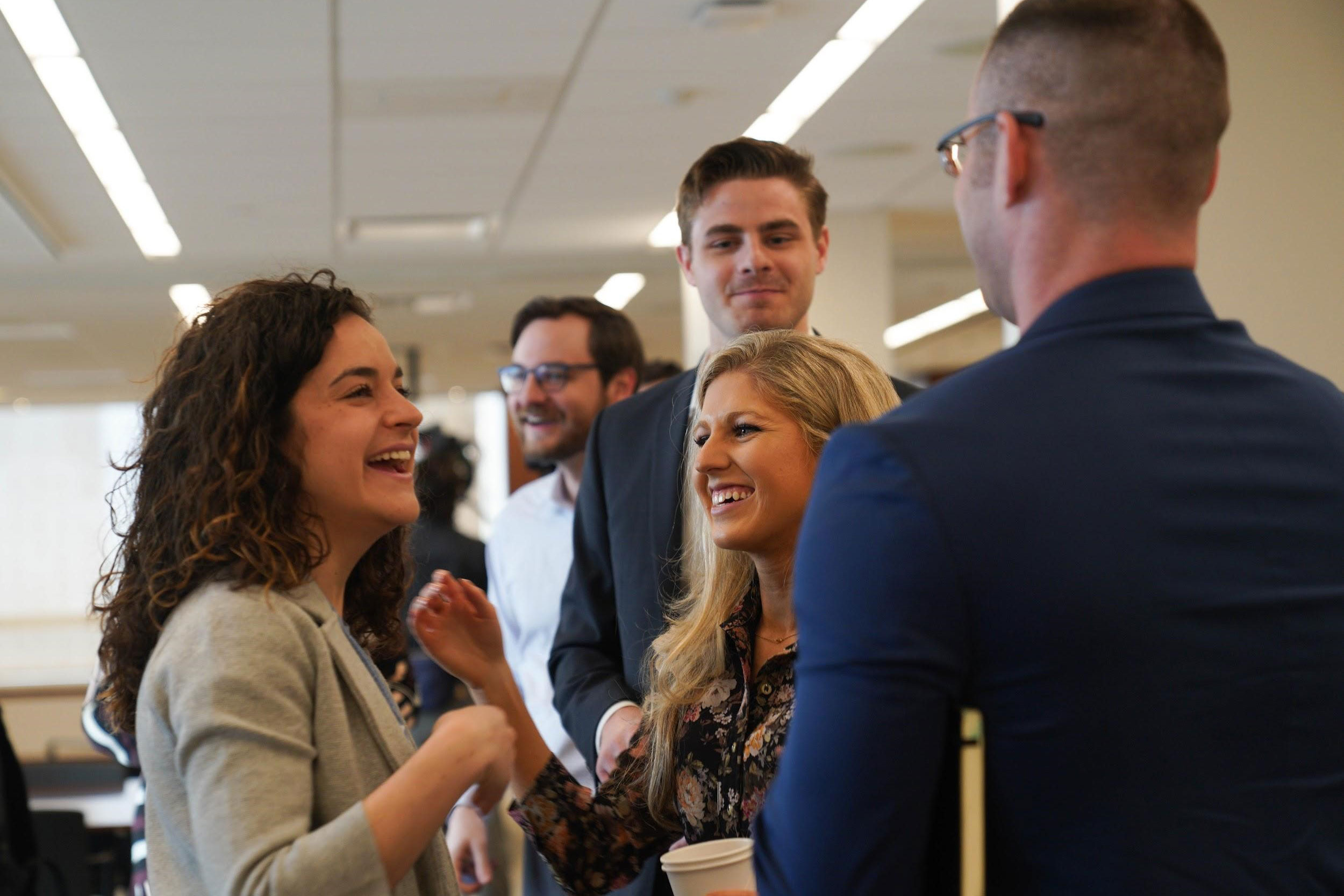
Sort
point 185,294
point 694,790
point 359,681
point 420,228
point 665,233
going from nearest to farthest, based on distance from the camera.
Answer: point 359,681 < point 694,790 < point 420,228 < point 665,233 < point 185,294

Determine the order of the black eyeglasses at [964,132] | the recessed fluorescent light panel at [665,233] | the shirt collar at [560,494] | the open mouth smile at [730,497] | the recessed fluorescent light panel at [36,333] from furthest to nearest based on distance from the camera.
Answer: the recessed fluorescent light panel at [36,333] < the recessed fluorescent light panel at [665,233] < the shirt collar at [560,494] < the open mouth smile at [730,497] < the black eyeglasses at [964,132]

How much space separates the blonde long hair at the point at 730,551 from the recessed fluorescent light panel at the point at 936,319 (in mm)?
10499

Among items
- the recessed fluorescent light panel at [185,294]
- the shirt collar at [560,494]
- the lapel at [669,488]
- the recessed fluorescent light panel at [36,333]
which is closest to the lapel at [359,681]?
the lapel at [669,488]

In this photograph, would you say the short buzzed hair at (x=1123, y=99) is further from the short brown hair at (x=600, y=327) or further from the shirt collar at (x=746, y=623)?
the short brown hair at (x=600, y=327)

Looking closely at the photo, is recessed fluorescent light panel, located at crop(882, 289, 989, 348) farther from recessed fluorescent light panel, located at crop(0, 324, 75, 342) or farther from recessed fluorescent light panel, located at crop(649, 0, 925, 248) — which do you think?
recessed fluorescent light panel, located at crop(0, 324, 75, 342)

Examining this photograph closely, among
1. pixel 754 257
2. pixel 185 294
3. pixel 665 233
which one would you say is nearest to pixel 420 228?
pixel 665 233

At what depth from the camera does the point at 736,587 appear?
1.85 m

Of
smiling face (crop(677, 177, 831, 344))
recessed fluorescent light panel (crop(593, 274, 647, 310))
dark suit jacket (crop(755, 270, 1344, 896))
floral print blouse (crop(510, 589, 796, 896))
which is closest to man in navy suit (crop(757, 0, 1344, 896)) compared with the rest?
dark suit jacket (crop(755, 270, 1344, 896))

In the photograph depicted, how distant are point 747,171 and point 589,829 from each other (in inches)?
48.0

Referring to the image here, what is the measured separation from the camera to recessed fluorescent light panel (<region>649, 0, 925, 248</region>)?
16.6 feet

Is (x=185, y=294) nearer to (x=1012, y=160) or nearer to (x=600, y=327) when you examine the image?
(x=600, y=327)

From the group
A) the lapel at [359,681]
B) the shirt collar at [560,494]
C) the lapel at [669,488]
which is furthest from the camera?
the shirt collar at [560,494]

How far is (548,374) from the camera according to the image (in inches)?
134

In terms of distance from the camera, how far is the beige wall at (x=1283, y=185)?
2768 mm
